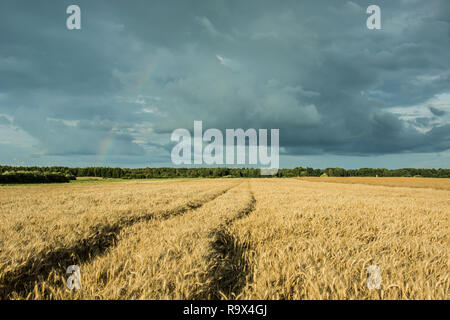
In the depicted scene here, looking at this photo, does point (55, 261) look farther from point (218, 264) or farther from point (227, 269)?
point (227, 269)

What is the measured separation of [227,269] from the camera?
12.0ft

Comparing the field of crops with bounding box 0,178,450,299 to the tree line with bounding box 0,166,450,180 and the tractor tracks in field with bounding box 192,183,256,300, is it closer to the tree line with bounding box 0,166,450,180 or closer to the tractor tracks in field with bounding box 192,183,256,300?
the tractor tracks in field with bounding box 192,183,256,300

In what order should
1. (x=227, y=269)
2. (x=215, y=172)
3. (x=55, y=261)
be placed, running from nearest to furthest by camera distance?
(x=227, y=269) < (x=55, y=261) < (x=215, y=172)

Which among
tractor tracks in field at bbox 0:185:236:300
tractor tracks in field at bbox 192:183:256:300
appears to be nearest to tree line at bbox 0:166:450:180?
tractor tracks in field at bbox 0:185:236:300

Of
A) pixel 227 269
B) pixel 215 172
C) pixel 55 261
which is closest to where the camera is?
pixel 227 269

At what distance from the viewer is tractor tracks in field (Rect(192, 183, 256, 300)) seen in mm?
3053

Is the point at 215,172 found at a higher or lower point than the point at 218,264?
lower

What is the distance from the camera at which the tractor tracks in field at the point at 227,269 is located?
3053 mm

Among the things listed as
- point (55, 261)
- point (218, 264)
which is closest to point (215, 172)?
point (55, 261)

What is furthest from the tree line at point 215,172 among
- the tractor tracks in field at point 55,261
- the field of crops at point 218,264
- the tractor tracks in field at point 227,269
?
the tractor tracks in field at point 227,269
